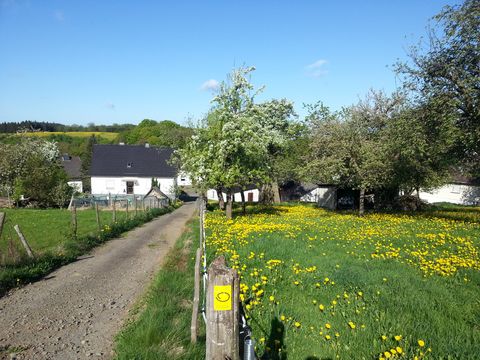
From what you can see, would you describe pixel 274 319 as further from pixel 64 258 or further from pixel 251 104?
pixel 251 104

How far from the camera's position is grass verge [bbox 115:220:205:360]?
17.4 feet

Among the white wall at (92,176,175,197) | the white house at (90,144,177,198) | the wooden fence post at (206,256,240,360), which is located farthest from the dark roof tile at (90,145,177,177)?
the wooden fence post at (206,256,240,360)

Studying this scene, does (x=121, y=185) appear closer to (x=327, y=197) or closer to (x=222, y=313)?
(x=327, y=197)

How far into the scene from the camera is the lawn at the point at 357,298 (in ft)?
17.9

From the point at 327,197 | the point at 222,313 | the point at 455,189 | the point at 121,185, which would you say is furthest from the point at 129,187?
the point at 222,313

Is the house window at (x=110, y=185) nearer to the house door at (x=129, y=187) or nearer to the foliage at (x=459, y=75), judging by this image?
the house door at (x=129, y=187)

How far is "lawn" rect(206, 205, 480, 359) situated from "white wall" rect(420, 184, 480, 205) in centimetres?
4821

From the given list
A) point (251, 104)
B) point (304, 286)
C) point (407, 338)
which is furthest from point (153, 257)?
point (251, 104)

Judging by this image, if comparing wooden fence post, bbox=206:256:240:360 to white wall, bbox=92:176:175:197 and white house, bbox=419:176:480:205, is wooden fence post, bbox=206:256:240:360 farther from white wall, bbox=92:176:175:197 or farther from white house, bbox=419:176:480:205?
white house, bbox=419:176:480:205

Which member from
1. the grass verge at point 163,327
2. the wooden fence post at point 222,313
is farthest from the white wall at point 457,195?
the wooden fence post at point 222,313

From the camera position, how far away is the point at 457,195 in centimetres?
5409

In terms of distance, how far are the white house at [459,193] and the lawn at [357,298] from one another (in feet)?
159

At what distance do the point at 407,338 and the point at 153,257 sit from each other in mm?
10076

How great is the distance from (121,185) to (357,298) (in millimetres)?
55430
